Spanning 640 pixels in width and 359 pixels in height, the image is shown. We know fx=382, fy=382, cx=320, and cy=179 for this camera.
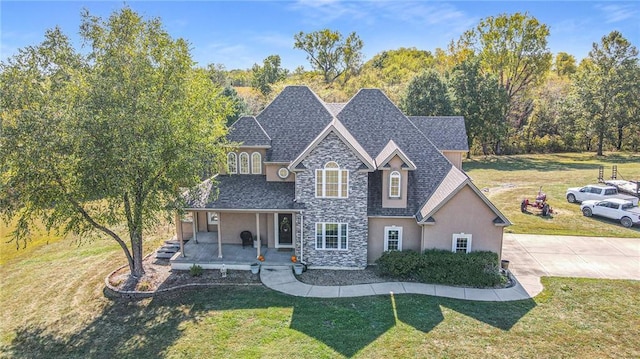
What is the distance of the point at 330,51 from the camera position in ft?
272

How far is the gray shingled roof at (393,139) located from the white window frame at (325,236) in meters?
1.70

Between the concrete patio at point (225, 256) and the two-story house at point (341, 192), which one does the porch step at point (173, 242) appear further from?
the two-story house at point (341, 192)

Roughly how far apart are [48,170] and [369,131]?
15.9m

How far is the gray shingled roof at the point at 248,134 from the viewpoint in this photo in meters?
21.3

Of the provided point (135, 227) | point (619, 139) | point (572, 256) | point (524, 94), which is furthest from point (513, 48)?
point (135, 227)

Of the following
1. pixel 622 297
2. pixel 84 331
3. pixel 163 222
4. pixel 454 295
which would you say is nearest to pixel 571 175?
pixel 622 297

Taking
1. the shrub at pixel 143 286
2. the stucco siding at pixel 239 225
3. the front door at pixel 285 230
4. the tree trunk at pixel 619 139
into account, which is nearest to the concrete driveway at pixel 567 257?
the front door at pixel 285 230

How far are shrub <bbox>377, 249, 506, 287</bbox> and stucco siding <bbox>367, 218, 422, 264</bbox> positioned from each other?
996mm

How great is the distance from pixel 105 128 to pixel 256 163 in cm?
811

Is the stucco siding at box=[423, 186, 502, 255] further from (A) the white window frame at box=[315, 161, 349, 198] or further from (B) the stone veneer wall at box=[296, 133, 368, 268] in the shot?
(A) the white window frame at box=[315, 161, 349, 198]

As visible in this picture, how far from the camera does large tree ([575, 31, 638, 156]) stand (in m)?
51.1

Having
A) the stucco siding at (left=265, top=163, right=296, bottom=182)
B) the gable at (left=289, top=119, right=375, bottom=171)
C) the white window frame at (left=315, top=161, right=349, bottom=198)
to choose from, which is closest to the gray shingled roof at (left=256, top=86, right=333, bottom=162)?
the stucco siding at (left=265, top=163, right=296, bottom=182)

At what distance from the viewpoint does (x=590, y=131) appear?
52.7 meters

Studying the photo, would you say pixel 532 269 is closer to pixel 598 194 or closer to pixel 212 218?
pixel 598 194
